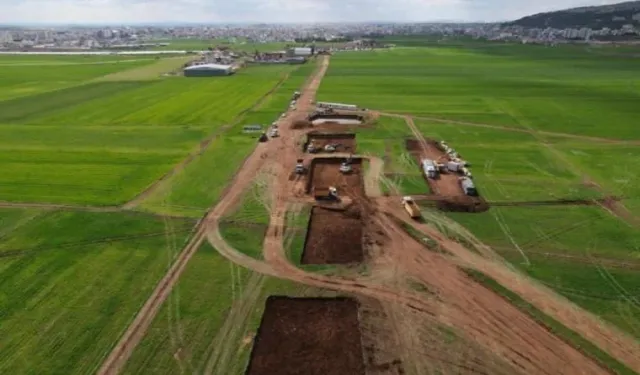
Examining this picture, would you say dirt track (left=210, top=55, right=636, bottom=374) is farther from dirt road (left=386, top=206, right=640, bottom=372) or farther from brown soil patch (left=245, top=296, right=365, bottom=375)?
brown soil patch (left=245, top=296, right=365, bottom=375)

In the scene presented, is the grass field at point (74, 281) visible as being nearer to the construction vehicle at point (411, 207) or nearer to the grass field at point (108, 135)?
the grass field at point (108, 135)

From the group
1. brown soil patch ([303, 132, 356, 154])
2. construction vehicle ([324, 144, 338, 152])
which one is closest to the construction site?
construction vehicle ([324, 144, 338, 152])

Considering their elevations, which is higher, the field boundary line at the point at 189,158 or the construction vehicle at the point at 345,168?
the construction vehicle at the point at 345,168

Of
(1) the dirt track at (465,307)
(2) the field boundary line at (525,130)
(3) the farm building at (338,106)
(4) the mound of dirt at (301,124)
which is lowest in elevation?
(1) the dirt track at (465,307)

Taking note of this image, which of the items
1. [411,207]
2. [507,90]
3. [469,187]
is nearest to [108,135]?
[411,207]

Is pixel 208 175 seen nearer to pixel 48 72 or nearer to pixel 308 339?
pixel 308 339

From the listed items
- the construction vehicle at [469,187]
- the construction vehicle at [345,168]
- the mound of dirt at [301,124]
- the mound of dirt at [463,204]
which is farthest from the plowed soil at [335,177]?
the mound of dirt at [301,124]
